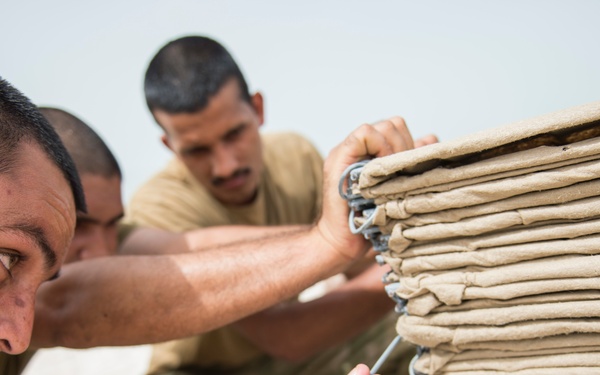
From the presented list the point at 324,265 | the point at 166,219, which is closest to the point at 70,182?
the point at 324,265

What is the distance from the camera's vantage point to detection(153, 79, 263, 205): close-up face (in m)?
2.79

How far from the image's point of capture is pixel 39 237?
4.02 feet

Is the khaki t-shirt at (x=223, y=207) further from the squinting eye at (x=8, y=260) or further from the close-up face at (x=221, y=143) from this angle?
the squinting eye at (x=8, y=260)

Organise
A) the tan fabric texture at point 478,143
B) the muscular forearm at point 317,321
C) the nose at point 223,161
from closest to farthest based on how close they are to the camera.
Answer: the tan fabric texture at point 478,143 → the muscular forearm at point 317,321 → the nose at point 223,161

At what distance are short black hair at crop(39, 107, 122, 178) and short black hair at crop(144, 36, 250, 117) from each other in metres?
0.58

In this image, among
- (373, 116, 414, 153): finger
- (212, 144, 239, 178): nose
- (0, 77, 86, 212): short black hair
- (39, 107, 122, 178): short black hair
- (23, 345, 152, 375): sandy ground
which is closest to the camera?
(0, 77, 86, 212): short black hair

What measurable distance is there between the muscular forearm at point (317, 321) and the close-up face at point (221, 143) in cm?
61

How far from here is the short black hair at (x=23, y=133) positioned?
46.0 inches

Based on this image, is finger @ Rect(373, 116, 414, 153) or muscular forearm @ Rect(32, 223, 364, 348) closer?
finger @ Rect(373, 116, 414, 153)

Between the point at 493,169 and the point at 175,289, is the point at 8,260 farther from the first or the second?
the point at 493,169

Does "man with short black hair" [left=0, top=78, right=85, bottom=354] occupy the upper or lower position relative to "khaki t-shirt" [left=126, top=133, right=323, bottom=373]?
upper

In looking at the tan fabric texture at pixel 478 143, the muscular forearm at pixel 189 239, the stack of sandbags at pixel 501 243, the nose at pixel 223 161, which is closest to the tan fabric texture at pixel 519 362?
the stack of sandbags at pixel 501 243

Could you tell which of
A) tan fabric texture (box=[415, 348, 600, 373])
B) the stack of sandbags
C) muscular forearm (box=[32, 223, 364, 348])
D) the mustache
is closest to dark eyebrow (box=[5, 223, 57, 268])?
muscular forearm (box=[32, 223, 364, 348])

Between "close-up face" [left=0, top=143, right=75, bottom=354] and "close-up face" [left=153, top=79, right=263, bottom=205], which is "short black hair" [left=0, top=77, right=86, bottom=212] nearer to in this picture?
"close-up face" [left=0, top=143, right=75, bottom=354]
